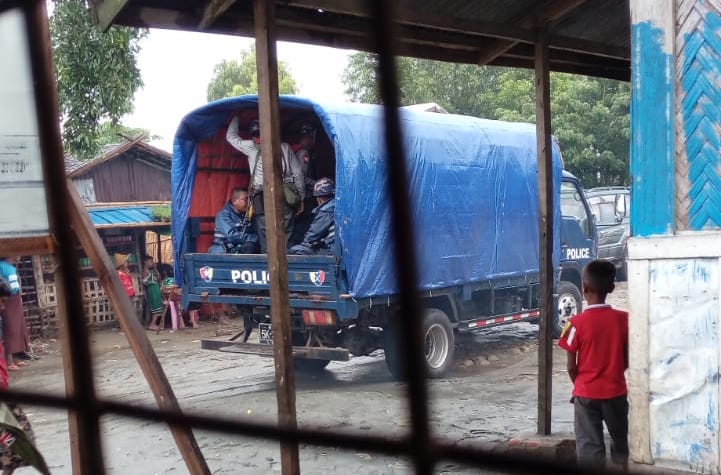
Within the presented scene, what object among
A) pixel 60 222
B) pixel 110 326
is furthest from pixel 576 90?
pixel 60 222

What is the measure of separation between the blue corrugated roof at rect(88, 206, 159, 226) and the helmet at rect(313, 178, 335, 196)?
5.94 meters

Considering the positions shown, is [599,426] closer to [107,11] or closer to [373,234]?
[107,11]

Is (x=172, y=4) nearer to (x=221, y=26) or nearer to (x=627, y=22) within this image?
(x=221, y=26)

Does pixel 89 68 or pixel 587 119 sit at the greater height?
pixel 89 68

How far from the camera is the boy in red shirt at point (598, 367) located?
9.94ft

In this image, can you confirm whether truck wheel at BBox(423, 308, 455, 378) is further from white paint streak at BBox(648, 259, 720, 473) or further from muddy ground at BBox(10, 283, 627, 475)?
white paint streak at BBox(648, 259, 720, 473)

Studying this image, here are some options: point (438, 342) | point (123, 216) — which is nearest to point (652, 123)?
point (438, 342)

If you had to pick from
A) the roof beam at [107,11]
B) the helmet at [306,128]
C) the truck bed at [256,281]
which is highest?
the roof beam at [107,11]

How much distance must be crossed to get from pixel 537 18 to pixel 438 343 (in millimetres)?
3909

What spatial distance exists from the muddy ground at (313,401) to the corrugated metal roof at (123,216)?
2480 mm

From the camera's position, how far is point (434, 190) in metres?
6.72

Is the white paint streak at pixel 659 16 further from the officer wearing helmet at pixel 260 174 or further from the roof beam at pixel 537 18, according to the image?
the officer wearing helmet at pixel 260 174

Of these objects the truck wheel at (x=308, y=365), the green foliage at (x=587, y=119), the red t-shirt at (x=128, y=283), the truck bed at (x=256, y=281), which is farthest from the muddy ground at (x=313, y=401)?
the green foliage at (x=587, y=119)

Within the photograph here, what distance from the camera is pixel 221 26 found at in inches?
→ 120
